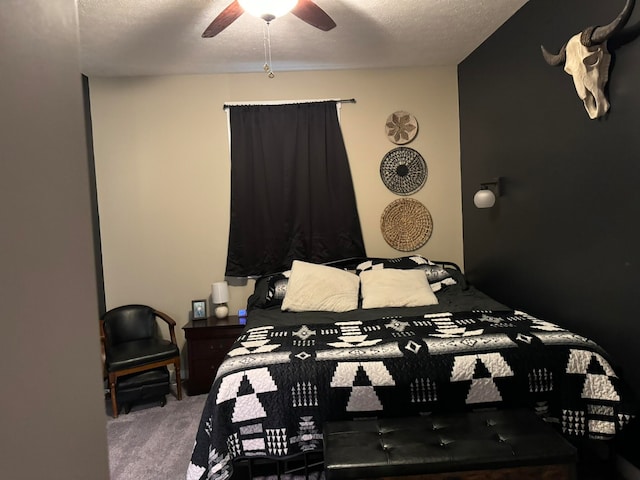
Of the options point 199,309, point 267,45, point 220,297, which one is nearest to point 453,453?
point 220,297

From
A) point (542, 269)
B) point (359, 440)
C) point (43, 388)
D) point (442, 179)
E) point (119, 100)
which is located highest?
point (119, 100)

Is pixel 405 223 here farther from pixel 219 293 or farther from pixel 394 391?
pixel 394 391

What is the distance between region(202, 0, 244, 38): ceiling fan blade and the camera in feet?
7.49

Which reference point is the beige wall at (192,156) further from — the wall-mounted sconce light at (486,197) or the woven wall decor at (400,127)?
the wall-mounted sconce light at (486,197)

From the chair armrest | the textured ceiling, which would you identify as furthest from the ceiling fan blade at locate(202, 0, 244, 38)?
the chair armrest

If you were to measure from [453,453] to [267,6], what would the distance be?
214 cm

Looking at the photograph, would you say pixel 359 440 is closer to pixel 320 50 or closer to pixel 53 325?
pixel 53 325

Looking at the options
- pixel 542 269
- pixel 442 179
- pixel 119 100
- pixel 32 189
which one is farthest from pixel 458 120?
pixel 32 189

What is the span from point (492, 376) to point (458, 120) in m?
2.58

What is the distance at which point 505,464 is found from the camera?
5.67ft

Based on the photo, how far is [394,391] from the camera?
7.05ft

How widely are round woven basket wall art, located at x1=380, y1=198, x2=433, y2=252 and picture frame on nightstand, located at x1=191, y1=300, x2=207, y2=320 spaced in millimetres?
1675

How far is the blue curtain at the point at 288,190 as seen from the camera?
3912mm

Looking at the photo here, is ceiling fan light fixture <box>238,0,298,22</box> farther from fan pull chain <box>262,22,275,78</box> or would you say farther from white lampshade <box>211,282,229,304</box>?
white lampshade <box>211,282,229,304</box>
